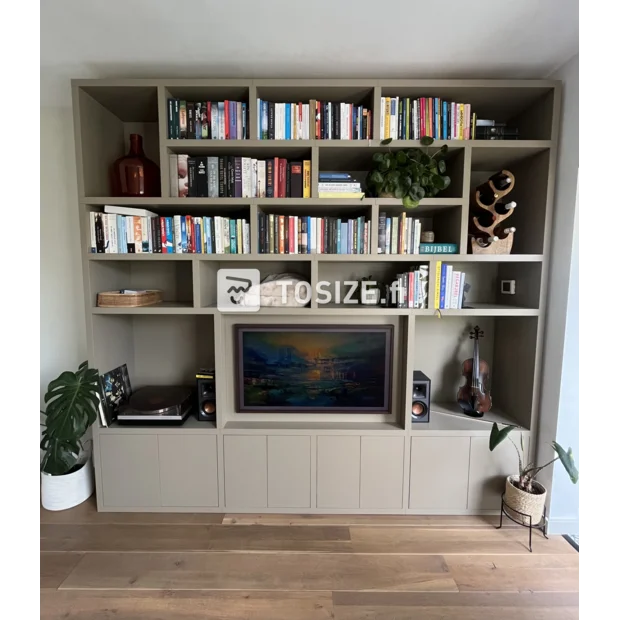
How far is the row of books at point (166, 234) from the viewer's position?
1817mm

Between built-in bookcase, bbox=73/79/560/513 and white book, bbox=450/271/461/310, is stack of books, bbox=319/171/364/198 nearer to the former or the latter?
built-in bookcase, bbox=73/79/560/513

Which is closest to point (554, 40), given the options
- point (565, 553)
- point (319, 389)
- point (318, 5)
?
point (318, 5)

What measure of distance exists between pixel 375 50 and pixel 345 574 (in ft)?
8.61

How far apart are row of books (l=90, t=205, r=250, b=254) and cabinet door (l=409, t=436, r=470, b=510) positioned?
1.59 meters

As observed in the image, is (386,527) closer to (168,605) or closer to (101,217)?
(168,605)

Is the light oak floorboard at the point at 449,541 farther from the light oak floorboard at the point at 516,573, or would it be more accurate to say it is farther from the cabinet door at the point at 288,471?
the cabinet door at the point at 288,471

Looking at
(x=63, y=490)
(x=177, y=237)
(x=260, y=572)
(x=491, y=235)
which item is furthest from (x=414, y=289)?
(x=63, y=490)

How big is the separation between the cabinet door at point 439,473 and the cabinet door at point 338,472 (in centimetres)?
34

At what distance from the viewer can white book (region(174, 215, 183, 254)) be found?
1835 millimetres

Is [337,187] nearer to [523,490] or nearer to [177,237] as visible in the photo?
[177,237]

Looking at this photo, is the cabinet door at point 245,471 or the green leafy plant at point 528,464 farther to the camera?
the cabinet door at point 245,471

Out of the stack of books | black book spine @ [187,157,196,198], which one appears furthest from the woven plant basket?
black book spine @ [187,157,196,198]

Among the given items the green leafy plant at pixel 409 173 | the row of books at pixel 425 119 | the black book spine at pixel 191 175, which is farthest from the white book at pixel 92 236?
the row of books at pixel 425 119

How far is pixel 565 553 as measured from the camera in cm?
173
